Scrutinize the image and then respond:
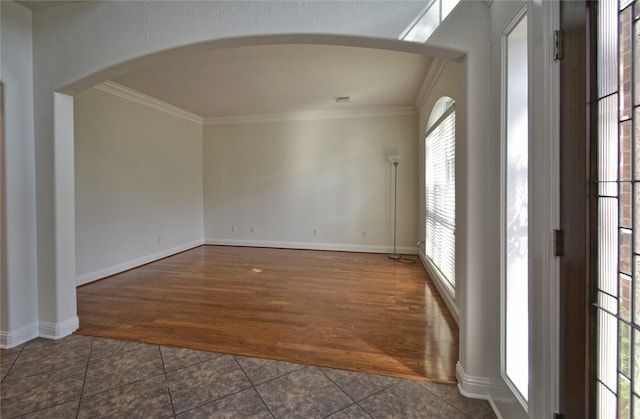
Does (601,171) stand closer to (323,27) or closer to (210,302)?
(323,27)

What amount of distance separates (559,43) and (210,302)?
11.0 ft

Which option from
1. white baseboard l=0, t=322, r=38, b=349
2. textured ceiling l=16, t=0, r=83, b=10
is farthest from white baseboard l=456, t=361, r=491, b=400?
textured ceiling l=16, t=0, r=83, b=10

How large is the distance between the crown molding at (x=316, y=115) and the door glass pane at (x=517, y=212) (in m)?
3.96

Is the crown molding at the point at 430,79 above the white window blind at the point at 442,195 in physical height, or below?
above

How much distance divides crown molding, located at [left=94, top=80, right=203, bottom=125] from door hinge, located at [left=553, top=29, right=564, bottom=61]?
4.80 metres

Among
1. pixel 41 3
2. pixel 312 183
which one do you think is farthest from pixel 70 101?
pixel 312 183

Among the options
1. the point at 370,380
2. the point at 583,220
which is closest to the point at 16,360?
the point at 370,380

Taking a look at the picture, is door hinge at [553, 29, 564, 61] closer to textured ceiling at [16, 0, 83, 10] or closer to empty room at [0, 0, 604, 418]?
empty room at [0, 0, 604, 418]

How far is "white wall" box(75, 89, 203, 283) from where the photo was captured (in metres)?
3.71

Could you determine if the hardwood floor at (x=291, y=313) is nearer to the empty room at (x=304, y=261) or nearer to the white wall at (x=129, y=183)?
the empty room at (x=304, y=261)

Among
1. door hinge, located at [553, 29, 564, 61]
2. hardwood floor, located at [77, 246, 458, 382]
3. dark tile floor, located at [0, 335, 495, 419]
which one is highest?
door hinge, located at [553, 29, 564, 61]

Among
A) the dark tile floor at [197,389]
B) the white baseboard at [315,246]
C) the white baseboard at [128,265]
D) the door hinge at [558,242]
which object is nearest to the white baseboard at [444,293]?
the white baseboard at [315,246]

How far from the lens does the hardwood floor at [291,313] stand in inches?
84.3

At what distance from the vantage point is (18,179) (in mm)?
2252
